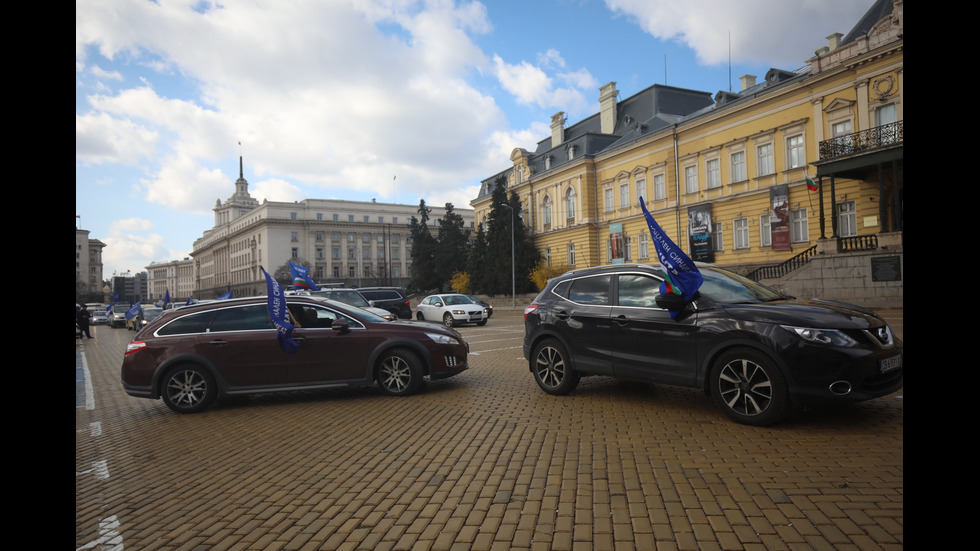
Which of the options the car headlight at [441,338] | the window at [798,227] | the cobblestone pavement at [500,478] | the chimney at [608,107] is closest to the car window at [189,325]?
the cobblestone pavement at [500,478]

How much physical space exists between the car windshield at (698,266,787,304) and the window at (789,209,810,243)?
30.8 m

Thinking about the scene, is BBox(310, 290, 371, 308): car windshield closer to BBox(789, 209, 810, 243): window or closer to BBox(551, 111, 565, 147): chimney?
BBox(789, 209, 810, 243): window

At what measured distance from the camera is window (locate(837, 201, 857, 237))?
30328mm

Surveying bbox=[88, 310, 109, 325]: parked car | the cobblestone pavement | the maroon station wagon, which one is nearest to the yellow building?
the cobblestone pavement

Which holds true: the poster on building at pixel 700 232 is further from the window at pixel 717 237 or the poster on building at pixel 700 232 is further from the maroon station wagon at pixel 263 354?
the maroon station wagon at pixel 263 354

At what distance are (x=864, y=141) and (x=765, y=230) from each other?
8.44m

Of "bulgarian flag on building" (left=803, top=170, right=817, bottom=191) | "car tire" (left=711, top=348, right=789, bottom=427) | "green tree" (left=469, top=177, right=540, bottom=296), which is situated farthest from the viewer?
"green tree" (left=469, top=177, right=540, bottom=296)

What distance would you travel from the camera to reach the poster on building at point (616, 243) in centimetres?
4895

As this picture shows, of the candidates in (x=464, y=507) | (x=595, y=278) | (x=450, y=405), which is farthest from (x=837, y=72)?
(x=464, y=507)

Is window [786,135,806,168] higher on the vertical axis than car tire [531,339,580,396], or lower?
higher

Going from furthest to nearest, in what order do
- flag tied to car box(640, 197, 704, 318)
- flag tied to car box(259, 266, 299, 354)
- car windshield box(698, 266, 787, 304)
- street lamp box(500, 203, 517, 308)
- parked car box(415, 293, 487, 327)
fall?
street lamp box(500, 203, 517, 308) → parked car box(415, 293, 487, 327) → flag tied to car box(259, 266, 299, 354) → flag tied to car box(640, 197, 704, 318) → car windshield box(698, 266, 787, 304)

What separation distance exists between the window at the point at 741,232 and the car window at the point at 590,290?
3357 cm

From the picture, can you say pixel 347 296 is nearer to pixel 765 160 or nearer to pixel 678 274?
pixel 678 274
